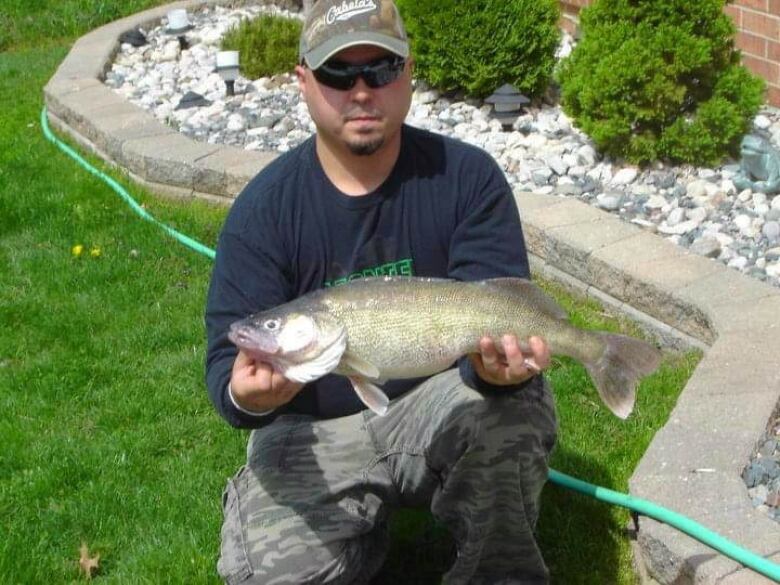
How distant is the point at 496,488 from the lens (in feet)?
11.0

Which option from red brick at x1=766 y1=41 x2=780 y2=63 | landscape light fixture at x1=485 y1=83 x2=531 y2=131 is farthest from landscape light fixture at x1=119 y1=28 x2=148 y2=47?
red brick at x1=766 y1=41 x2=780 y2=63

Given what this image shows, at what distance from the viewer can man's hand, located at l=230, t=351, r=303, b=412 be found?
9.55 ft

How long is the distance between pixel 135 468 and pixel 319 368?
1.78 m

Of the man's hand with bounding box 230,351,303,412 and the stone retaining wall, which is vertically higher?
the man's hand with bounding box 230,351,303,412

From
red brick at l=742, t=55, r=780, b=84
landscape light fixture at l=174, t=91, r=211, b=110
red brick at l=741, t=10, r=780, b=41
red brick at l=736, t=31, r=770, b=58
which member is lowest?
landscape light fixture at l=174, t=91, r=211, b=110

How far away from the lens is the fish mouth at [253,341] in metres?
2.80

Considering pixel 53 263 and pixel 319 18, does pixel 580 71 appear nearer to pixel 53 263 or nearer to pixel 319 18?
pixel 53 263

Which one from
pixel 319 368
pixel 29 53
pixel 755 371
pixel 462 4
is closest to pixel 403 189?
pixel 319 368

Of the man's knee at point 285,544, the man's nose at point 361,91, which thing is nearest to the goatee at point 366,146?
the man's nose at point 361,91

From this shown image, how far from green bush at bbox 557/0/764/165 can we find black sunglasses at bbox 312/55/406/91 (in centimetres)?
306

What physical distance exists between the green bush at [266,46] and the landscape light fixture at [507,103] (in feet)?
7.15

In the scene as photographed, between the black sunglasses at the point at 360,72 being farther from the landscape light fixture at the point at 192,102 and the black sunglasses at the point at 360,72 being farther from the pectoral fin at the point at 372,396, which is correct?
the landscape light fixture at the point at 192,102

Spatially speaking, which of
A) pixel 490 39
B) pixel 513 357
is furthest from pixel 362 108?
pixel 490 39

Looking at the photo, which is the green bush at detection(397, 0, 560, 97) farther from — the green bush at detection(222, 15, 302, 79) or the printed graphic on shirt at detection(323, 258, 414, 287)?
the printed graphic on shirt at detection(323, 258, 414, 287)
